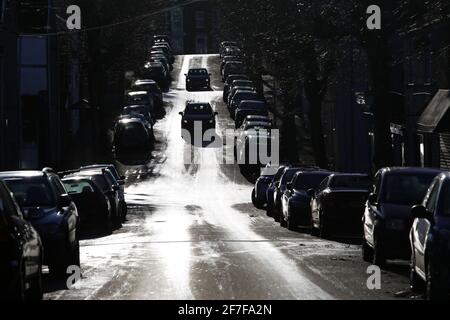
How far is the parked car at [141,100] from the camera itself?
80812 mm

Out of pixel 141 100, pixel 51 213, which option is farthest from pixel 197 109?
pixel 51 213

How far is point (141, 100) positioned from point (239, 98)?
6.35 meters

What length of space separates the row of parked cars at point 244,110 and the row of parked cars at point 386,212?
72.3 feet

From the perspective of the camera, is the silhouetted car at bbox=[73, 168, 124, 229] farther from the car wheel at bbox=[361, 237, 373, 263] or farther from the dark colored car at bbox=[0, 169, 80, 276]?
the dark colored car at bbox=[0, 169, 80, 276]

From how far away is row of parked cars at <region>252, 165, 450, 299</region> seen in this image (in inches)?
571

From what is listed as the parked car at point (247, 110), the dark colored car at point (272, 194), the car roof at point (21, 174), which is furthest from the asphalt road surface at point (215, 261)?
the parked car at point (247, 110)

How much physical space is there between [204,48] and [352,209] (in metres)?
129

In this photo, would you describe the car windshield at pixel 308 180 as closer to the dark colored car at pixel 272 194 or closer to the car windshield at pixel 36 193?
the dark colored car at pixel 272 194

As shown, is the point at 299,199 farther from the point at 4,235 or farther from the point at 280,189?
the point at 4,235

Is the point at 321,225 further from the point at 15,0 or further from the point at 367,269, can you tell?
the point at 15,0

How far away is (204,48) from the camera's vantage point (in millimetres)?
155000

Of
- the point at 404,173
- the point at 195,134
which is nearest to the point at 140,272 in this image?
the point at 404,173

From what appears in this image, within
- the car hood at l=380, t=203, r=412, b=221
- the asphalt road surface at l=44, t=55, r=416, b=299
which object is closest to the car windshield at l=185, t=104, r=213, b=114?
the asphalt road surface at l=44, t=55, r=416, b=299

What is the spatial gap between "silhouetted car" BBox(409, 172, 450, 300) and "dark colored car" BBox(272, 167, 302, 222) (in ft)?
63.2
